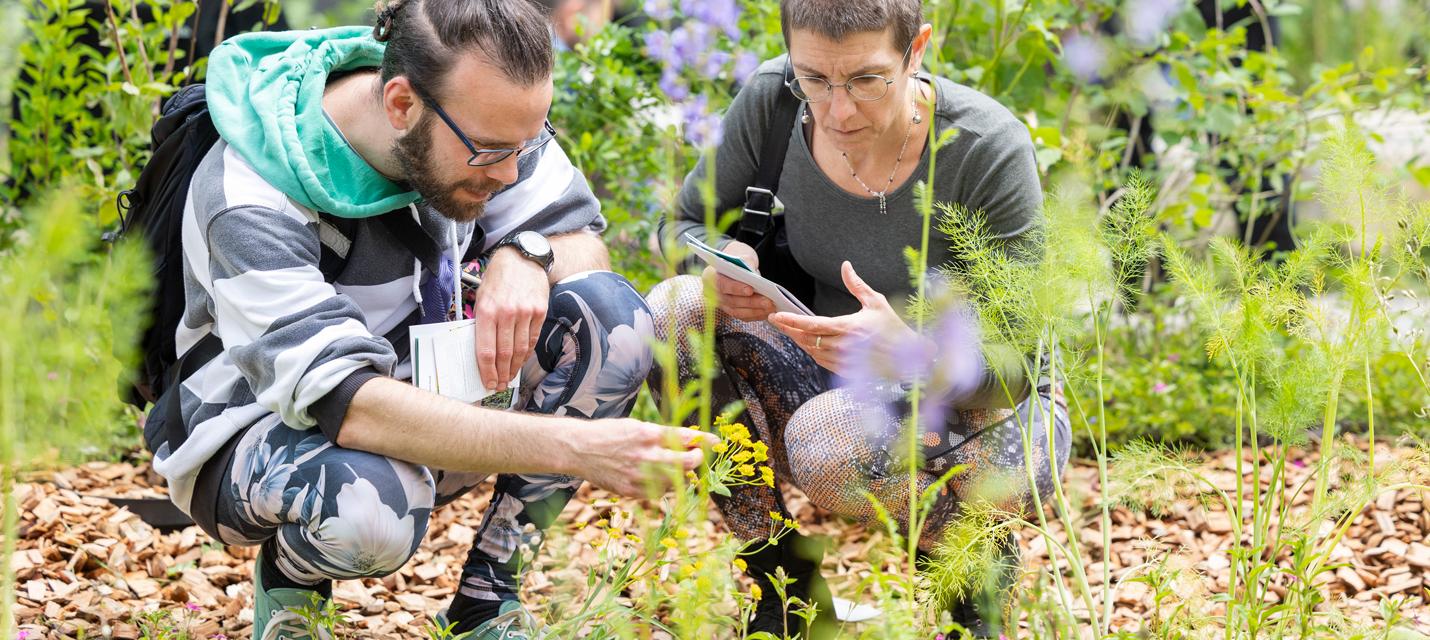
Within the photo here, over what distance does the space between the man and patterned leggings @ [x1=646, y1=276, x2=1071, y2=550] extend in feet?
0.83

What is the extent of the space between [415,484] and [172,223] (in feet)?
1.74

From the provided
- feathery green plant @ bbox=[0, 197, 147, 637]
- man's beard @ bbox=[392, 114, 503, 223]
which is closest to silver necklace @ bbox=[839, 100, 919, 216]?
man's beard @ bbox=[392, 114, 503, 223]

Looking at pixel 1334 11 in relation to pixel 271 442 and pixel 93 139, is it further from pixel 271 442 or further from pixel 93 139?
pixel 271 442

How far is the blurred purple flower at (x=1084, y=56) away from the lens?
338cm

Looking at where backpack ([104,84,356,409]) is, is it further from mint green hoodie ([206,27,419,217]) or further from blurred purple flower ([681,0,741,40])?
blurred purple flower ([681,0,741,40])

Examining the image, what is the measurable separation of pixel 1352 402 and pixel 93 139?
3.25 m

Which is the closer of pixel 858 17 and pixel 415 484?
pixel 415 484

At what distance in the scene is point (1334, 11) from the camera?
768cm

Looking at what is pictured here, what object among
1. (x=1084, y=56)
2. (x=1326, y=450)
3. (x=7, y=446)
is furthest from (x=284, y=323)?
(x=1084, y=56)

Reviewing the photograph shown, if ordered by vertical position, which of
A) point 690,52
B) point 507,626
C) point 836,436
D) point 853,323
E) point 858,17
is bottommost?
point 507,626

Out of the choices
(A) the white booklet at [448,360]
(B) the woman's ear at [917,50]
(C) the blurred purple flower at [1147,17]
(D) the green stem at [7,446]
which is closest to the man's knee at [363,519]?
(A) the white booklet at [448,360]

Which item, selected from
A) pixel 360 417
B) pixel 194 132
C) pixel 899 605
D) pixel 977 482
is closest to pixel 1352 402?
pixel 977 482

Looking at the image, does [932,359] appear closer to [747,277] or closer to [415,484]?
[747,277]

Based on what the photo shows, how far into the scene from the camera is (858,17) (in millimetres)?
2072
